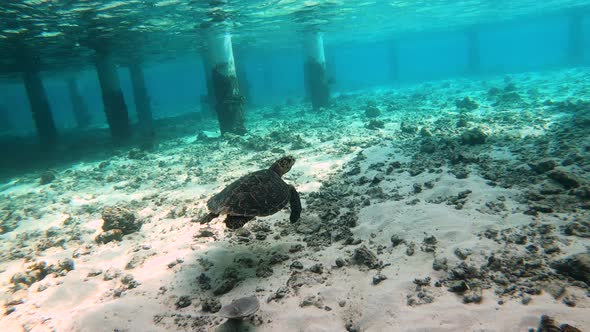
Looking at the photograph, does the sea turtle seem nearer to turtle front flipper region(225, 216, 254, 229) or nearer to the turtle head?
turtle front flipper region(225, 216, 254, 229)

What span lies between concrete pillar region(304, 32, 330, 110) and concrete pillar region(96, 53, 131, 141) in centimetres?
1467

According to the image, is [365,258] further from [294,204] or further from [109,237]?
[109,237]

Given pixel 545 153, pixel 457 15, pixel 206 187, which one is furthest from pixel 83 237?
pixel 457 15

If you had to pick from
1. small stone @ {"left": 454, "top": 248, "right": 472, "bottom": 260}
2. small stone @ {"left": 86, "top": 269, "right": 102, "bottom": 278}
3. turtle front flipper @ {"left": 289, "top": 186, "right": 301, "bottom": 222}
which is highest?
turtle front flipper @ {"left": 289, "top": 186, "right": 301, "bottom": 222}

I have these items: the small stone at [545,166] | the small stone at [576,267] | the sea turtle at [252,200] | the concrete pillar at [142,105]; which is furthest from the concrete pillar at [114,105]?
the small stone at [576,267]

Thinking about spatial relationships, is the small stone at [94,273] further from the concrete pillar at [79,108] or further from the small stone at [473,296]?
the concrete pillar at [79,108]

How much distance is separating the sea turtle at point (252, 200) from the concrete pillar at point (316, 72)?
21.4 meters

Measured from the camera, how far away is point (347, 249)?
5.11m

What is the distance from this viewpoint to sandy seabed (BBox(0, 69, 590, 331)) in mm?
3590

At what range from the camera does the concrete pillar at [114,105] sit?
20438mm

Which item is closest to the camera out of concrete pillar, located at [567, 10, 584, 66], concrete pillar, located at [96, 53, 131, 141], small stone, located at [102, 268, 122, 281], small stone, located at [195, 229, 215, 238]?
small stone, located at [102, 268, 122, 281]

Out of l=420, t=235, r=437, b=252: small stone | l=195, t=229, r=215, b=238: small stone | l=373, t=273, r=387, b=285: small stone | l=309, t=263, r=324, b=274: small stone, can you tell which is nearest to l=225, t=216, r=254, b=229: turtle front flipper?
l=309, t=263, r=324, b=274: small stone

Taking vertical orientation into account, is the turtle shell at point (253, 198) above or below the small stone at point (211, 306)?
above

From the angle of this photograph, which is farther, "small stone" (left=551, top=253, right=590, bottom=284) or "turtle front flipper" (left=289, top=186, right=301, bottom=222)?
"turtle front flipper" (left=289, top=186, right=301, bottom=222)
